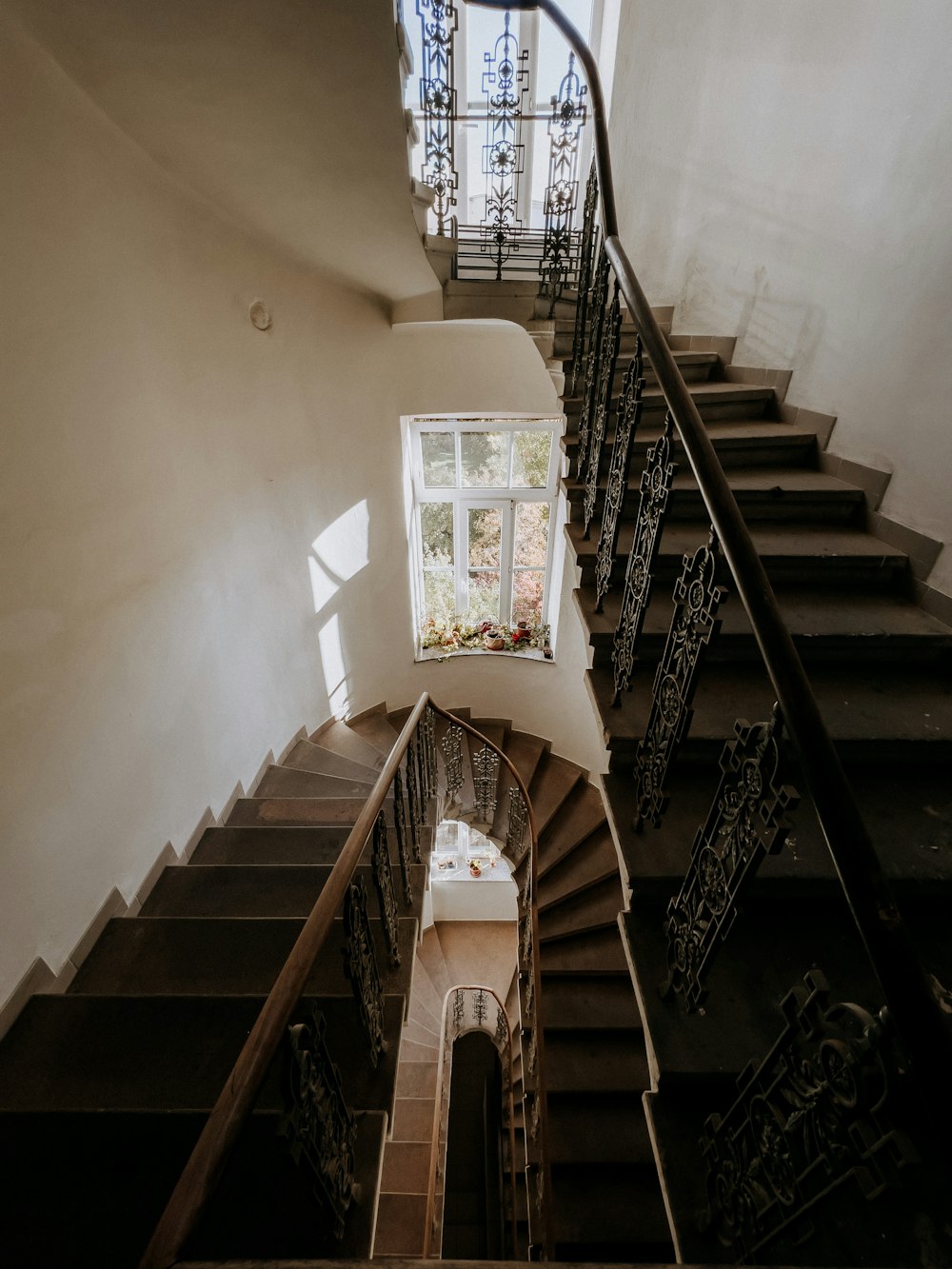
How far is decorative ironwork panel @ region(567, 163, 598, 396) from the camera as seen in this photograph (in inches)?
94.0

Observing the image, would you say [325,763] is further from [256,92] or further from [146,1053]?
[256,92]

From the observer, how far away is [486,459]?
5508 mm

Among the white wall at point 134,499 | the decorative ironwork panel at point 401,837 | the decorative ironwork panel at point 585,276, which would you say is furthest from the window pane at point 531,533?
the decorative ironwork panel at point 401,837

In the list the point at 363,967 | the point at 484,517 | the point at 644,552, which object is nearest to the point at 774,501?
the point at 644,552

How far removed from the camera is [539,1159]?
2615 millimetres

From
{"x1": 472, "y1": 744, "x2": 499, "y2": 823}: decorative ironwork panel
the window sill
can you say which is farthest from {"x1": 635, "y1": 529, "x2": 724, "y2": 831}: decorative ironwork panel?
the window sill

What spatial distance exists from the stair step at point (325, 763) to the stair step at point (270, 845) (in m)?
1.02

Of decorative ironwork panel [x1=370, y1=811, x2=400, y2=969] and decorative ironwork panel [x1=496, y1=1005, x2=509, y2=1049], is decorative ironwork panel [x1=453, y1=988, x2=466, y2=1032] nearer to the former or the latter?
decorative ironwork panel [x1=496, y1=1005, x2=509, y2=1049]

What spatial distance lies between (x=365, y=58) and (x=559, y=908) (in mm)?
4936

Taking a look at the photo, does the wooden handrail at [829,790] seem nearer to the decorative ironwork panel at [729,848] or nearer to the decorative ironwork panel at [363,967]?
the decorative ironwork panel at [729,848]

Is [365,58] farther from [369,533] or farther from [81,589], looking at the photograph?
[369,533]

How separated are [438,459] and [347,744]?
299 centimetres

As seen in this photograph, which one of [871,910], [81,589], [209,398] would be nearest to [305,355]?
[209,398]

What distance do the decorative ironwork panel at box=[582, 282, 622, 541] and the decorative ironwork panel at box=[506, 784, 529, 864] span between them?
3.17m
